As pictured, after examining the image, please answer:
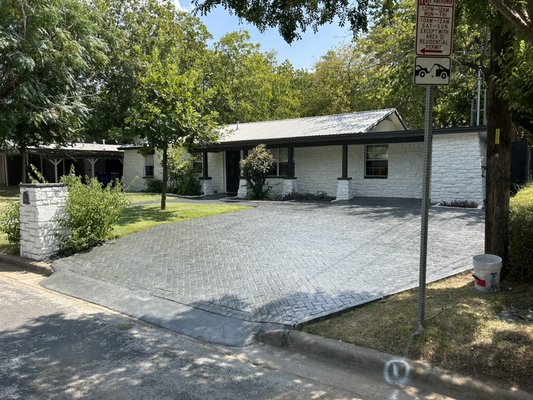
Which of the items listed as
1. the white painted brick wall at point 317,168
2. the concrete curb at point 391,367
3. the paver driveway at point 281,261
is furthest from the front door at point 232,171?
the concrete curb at point 391,367

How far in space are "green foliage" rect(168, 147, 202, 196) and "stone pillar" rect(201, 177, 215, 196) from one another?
31 cm

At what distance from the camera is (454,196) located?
16.0m

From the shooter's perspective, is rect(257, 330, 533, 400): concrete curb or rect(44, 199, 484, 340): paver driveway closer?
rect(257, 330, 533, 400): concrete curb

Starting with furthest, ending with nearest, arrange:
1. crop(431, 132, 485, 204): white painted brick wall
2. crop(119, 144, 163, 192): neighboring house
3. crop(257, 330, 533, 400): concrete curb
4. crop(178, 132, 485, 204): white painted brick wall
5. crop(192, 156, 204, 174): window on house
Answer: crop(119, 144, 163, 192): neighboring house, crop(192, 156, 204, 174): window on house, crop(178, 132, 485, 204): white painted brick wall, crop(431, 132, 485, 204): white painted brick wall, crop(257, 330, 533, 400): concrete curb

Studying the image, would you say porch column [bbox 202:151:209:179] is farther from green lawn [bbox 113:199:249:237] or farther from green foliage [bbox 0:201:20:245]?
green foliage [bbox 0:201:20:245]

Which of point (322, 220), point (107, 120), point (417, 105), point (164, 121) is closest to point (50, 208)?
point (164, 121)

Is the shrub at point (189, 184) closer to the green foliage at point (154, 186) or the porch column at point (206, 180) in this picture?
the porch column at point (206, 180)

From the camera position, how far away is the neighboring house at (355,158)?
15852mm

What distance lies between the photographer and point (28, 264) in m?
8.39

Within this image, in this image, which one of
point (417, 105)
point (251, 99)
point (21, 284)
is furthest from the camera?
point (251, 99)

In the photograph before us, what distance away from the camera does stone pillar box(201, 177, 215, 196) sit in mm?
22609

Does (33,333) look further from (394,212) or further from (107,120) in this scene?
(107,120)

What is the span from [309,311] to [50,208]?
5.92 m

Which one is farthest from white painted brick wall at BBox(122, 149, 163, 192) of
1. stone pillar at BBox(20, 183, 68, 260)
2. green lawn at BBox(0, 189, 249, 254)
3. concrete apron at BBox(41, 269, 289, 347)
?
concrete apron at BBox(41, 269, 289, 347)
